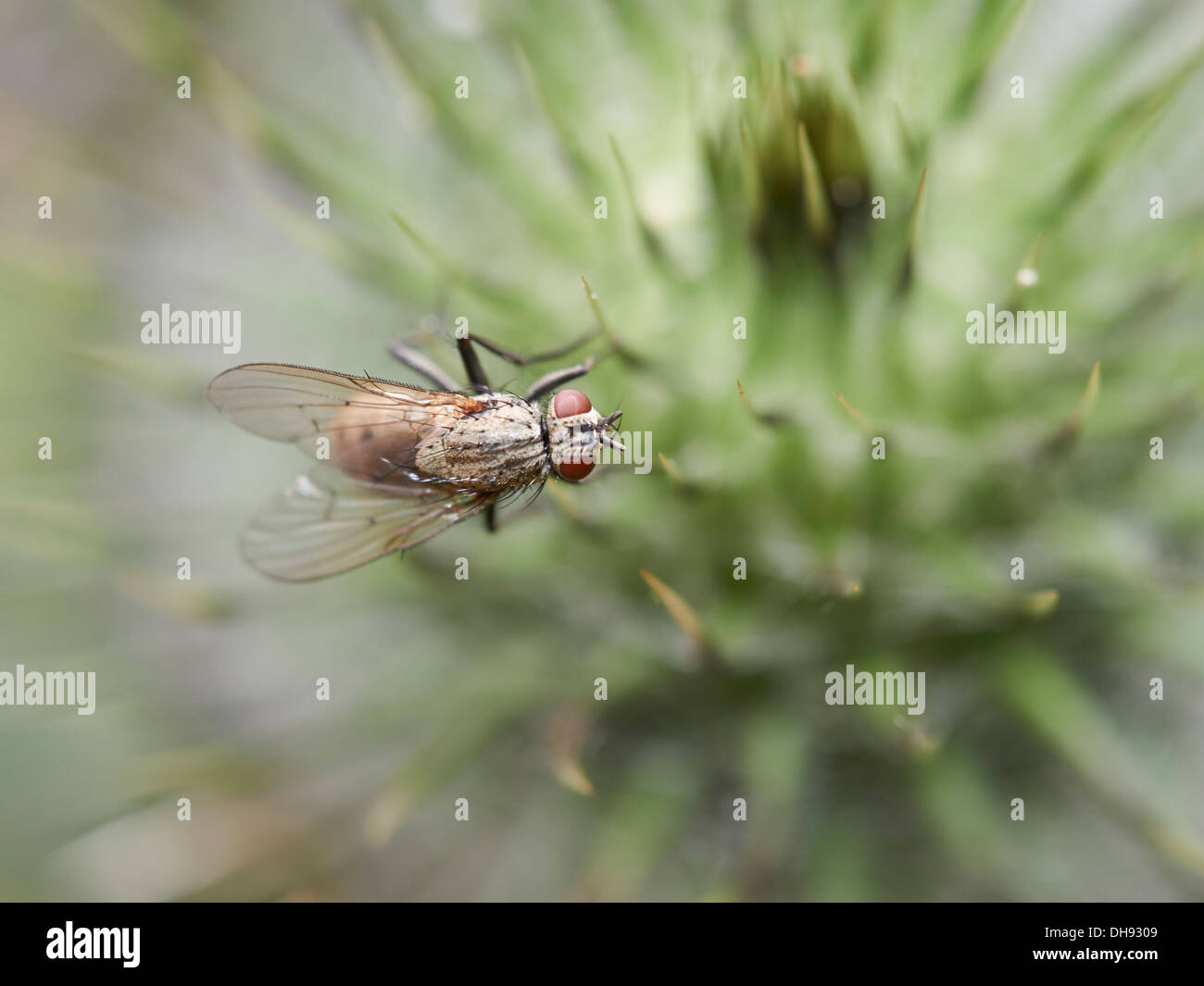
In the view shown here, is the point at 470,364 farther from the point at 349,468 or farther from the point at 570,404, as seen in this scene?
the point at 349,468

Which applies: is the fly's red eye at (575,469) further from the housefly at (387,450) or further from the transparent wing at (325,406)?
the transparent wing at (325,406)

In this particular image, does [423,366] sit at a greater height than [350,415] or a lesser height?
greater

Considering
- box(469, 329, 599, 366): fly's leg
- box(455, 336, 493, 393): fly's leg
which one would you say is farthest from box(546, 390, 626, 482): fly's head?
box(455, 336, 493, 393): fly's leg

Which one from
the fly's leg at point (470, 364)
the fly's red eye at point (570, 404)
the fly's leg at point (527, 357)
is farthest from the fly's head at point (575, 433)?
the fly's leg at point (470, 364)

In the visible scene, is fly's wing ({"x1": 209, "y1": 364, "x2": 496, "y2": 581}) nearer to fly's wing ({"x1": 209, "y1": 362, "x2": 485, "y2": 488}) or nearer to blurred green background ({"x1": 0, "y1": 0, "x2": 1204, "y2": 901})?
A: fly's wing ({"x1": 209, "y1": 362, "x2": 485, "y2": 488})

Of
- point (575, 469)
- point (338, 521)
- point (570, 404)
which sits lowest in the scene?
point (338, 521)

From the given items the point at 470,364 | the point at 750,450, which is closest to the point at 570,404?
the point at 470,364

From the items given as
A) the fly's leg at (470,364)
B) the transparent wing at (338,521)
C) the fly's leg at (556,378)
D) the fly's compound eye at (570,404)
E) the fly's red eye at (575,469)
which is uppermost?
the fly's leg at (470,364)

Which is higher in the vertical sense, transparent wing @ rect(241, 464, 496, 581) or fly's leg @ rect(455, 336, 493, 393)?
fly's leg @ rect(455, 336, 493, 393)
